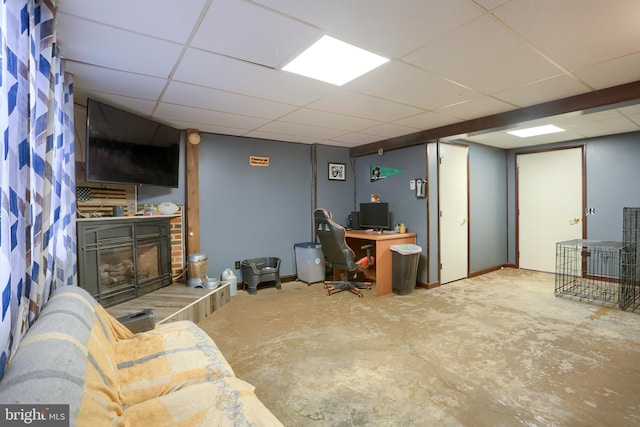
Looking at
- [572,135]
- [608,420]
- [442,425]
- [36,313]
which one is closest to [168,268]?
[36,313]

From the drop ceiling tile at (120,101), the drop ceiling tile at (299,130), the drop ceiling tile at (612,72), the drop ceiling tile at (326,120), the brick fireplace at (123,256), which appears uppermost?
the drop ceiling tile at (299,130)

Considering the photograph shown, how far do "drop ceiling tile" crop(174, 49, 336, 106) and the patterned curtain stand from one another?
818mm

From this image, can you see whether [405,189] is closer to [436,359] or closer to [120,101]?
[436,359]

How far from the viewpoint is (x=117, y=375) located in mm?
1451

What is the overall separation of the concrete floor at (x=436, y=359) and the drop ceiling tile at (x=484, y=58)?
7.78ft

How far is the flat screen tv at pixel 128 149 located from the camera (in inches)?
112

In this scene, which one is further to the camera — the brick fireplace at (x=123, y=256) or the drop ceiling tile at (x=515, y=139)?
the drop ceiling tile at (x=515, y=139)

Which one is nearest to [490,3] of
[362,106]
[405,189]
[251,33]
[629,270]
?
[251,33]

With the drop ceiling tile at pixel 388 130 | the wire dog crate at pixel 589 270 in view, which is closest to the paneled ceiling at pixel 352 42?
the drop ceiling tile at pixel 388 130

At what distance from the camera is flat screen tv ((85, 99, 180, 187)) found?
2.85 metres

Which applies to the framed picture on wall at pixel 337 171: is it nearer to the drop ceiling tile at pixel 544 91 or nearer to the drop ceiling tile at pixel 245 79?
the drop ceiling tile at pixel 245 79

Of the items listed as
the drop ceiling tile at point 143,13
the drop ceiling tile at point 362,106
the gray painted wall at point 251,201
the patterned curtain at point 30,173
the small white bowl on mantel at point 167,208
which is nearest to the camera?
the patterned curtain at point 30,173

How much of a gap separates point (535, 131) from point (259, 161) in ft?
14.0

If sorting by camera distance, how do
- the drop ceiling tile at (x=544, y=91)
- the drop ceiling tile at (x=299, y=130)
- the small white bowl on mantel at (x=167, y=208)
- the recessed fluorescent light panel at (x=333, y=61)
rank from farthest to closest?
the drop ceiling tile at (x=299, y=130)
the small white bowl on mantel at (x=167, y=208)
the drop ceiling tile at (x=544, y=91)
the recessed fluorescent light panel at (x=333, y=61)
